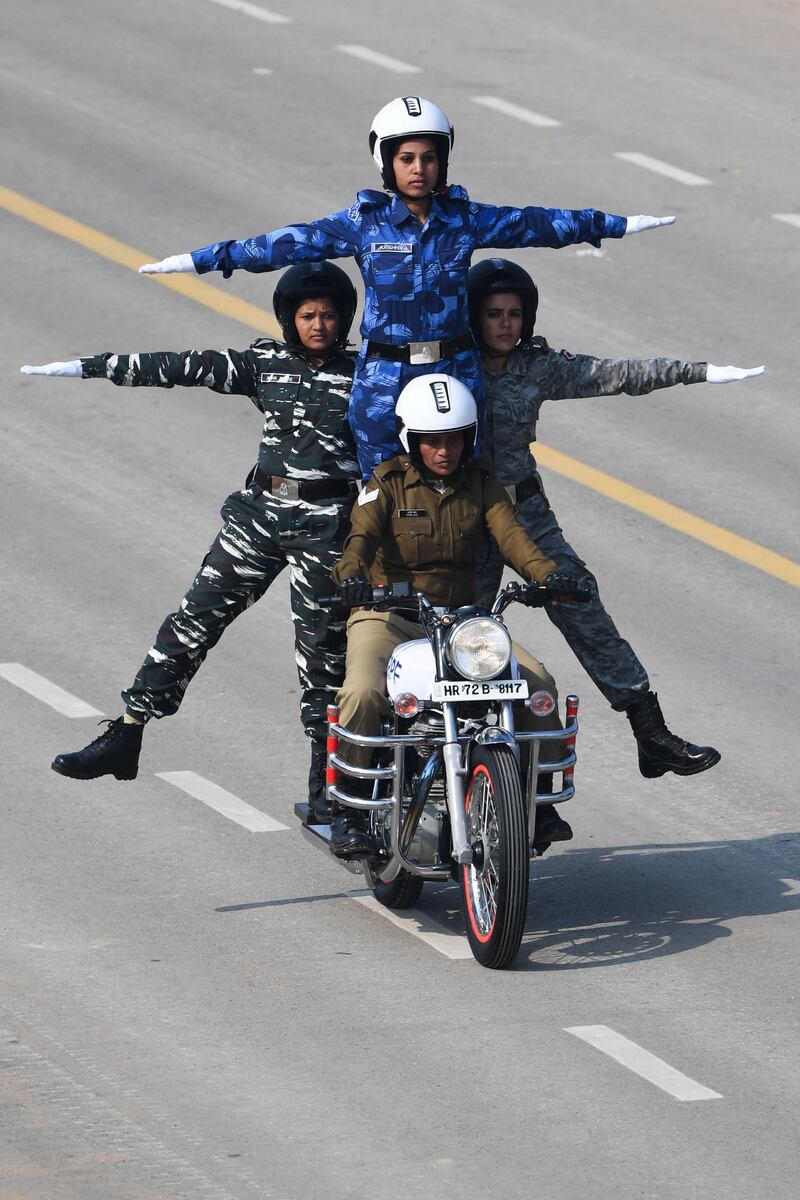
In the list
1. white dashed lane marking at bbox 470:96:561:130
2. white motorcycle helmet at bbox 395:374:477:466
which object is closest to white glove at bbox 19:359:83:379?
white motorcycle helmet at bbox 395:374:477:466

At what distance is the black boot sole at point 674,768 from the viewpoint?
33.3ft

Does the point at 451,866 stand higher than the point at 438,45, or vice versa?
the point at 438,45

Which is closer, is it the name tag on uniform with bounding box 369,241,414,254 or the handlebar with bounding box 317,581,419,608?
the handlebar with bounding box 317,581,419,608

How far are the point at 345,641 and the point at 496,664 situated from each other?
Answer: 125cm

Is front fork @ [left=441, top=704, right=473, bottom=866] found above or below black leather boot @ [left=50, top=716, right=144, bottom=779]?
above

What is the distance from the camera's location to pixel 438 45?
75.3ft

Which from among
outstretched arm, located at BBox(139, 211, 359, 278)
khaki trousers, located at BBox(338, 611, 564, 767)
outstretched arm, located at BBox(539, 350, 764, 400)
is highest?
outstretched arm, located at BBox(139, 211, 359, 278)

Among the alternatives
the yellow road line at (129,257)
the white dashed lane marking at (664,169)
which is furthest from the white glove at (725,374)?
the white dashed lane marking at (664,169)

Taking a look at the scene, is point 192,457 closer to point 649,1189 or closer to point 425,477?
point 425,477

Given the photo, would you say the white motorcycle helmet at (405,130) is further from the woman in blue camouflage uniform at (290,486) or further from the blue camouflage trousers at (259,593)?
the blue camouflage trousers at (259,593)

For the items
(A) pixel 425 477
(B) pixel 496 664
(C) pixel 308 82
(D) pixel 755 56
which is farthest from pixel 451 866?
(D) pixel 755 56

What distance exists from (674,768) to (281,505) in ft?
6.25

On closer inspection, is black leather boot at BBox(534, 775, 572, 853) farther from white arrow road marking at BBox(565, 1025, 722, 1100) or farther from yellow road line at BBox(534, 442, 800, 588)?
yellow road line at BBox(534, 442, 800, 588)

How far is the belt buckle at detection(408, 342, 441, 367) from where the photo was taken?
9758 millimetres
